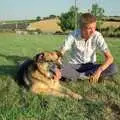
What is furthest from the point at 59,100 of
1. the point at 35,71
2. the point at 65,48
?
the point at 65,48

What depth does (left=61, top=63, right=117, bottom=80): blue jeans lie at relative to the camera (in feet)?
30.6

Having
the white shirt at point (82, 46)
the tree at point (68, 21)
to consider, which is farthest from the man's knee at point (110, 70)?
the tree at point (68, 21)

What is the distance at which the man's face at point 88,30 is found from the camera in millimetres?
8766

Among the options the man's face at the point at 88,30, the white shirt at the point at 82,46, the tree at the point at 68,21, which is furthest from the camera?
the tree at the point at 68,21

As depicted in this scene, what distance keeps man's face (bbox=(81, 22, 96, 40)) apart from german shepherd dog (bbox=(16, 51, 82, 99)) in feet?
3.19

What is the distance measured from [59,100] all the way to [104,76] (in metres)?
2.37

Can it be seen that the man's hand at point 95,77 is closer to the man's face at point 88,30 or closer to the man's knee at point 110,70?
the man's knee at point 110,70

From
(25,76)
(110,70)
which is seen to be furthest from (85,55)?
(25,76)

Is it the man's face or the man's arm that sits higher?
the man's face

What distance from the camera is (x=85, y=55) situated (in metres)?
9.59

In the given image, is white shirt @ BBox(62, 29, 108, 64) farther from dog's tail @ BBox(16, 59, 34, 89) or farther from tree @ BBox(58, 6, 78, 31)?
tree @ BBox(58, 6, 78, 31)

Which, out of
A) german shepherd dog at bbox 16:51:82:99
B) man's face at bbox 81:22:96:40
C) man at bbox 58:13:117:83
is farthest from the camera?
man at bbox 58:13:117:83

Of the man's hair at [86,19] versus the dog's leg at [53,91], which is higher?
the man's hair at [86,19]

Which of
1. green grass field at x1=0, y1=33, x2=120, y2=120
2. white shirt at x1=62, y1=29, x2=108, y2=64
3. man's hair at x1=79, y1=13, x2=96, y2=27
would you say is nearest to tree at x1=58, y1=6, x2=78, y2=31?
white shirt at x1=62, y1=29, x2=108, y2=64
